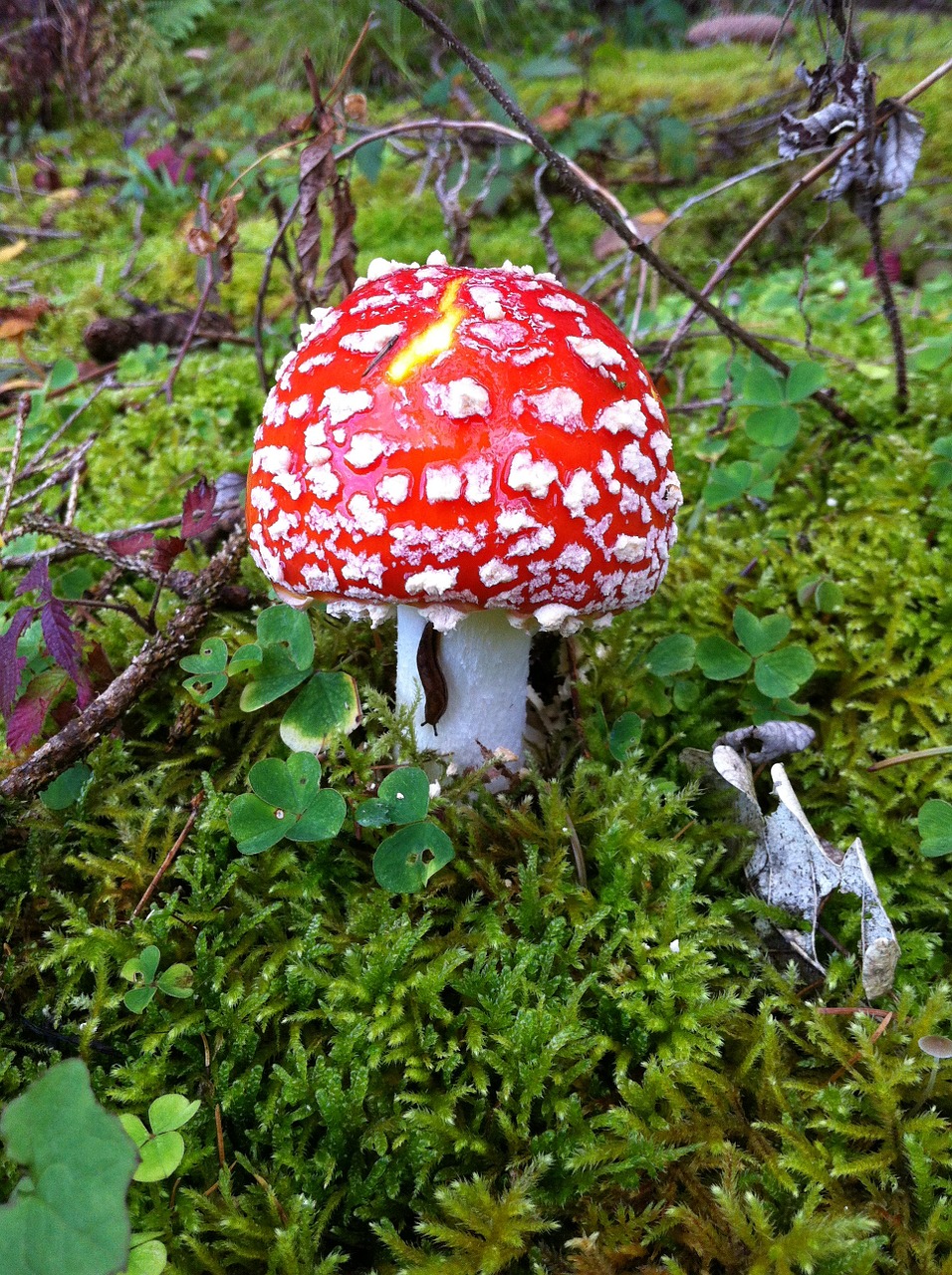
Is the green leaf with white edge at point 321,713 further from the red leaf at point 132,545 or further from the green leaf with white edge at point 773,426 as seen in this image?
the green leaf with white edge at point 773,426

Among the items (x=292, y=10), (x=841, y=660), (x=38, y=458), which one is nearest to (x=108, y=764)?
(x=38, y=458)

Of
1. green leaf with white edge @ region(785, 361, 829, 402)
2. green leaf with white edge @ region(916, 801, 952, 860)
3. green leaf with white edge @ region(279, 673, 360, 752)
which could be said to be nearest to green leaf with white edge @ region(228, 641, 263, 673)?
green leaf with white edge @ region(279, 673, 360, 752)

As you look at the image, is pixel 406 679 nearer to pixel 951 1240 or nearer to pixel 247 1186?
pixel 247 1186

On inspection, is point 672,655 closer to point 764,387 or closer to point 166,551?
point 764,387

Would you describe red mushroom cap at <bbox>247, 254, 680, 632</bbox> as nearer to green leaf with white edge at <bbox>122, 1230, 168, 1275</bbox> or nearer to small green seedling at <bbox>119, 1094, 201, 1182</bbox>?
small green seedling at <bbox>119, 1094, 201, 1182</bbox>

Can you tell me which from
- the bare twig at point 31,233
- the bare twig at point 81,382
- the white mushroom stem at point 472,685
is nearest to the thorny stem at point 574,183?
the white mushroom stem at point 472,685

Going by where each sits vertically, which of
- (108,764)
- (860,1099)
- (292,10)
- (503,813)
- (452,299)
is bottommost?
(860,1099)

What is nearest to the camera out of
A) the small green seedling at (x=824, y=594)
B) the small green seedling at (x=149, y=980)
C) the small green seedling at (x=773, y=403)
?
the small green seedling at (x=149, y=980)
